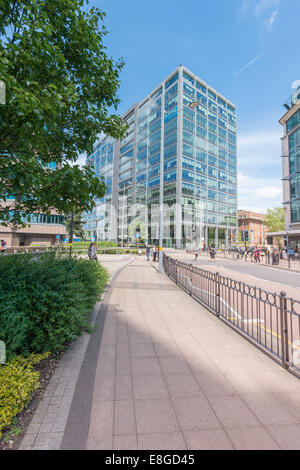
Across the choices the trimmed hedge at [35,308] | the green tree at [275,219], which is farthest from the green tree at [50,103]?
the green tree at [275,219]

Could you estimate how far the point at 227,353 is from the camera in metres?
3.88

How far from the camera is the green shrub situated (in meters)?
2.09

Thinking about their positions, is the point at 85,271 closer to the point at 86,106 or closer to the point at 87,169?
the point at 87,169

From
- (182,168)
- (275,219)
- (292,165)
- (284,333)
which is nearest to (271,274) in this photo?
(284,333)

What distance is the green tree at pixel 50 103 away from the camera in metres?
2.60

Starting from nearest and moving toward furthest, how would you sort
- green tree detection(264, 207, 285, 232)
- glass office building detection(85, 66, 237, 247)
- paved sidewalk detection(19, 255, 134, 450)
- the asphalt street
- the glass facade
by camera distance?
paved sidewalk detection(19, 255, 134, 450)
the asphalt street
the glass facade
glass office building detection(85, 66, 237, 247)
green tree detection(264, 207, 285, 232)

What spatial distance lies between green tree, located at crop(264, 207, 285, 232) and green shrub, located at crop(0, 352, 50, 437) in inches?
3003

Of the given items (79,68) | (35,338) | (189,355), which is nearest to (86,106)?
(79,68)

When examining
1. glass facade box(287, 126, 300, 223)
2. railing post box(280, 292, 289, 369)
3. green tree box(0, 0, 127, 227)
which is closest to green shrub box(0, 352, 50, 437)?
green tree box(0, 0, 127, 227)

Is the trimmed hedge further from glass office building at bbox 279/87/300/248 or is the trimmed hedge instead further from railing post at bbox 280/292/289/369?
glass office building at bbox 279/87/300/248

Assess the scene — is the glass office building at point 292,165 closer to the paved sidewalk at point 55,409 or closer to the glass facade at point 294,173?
the glass facade at point 294,173

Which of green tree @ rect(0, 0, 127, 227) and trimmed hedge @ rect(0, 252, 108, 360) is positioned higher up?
green tree @ rect(0, 0, 127, 227)
